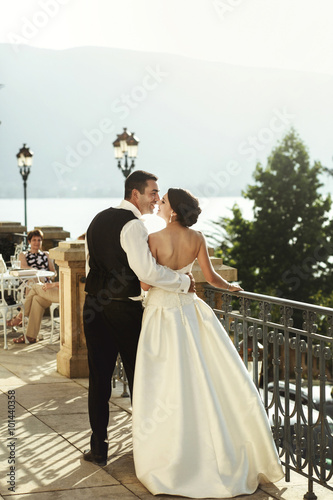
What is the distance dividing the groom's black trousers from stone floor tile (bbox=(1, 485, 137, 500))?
1.56 ft

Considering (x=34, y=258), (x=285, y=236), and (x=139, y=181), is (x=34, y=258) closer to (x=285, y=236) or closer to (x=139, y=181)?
(x=139, y=181)

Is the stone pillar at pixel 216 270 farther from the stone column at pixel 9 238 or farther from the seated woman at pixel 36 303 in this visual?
the stone column at pixel 9 238

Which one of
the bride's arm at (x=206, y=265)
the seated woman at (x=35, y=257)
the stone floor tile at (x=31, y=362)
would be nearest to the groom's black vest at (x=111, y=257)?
the bride's arm at (x=206, y=265)

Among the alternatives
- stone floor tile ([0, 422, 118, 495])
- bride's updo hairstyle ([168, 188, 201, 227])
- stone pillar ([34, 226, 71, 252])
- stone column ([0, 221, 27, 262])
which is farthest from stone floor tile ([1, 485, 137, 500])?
stone column ([0, 221, 27, 262])

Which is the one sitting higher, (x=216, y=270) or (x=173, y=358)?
(x=216, y=270)

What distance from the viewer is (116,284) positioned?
15.1ft

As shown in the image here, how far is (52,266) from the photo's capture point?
10.8m

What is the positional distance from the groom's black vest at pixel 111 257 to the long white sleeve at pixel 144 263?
3.5 inches

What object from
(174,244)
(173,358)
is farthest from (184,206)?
(173,358)

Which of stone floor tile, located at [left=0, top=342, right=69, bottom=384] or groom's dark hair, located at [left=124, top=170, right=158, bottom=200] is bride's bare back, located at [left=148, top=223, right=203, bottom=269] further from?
stone floor tile, located at [left=0, top=342, right=69, bottom=384]

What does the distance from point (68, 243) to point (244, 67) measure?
192 m

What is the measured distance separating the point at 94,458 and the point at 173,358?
995 millimetres

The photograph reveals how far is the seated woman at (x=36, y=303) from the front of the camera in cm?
970

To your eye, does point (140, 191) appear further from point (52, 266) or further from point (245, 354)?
point (52, 266)
